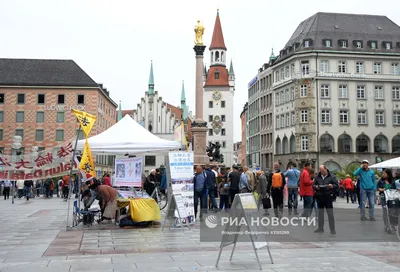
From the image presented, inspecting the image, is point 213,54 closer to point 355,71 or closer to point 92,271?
point 355,71

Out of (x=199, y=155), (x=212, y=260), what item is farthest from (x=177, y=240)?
(x=199, y=155)

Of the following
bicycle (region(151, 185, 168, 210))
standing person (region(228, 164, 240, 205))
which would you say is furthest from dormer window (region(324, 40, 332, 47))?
standing person (region(228, 164, 240, 205))

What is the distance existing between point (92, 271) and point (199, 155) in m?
31.7

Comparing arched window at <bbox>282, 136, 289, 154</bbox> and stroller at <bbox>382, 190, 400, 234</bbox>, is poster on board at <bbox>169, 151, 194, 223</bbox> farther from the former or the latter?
arched window at <bbox>282, 136, 289, 154</bbox>

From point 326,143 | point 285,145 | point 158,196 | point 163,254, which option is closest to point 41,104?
point 285,145

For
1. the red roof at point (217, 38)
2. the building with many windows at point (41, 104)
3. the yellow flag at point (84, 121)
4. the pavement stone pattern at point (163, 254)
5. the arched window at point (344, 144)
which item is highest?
the red roof at point (217, 38)

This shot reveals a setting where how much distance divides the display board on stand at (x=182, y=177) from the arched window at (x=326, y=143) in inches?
1799

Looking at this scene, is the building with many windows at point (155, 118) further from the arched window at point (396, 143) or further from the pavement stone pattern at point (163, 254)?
the pavement stone pattern at point (163, 254)

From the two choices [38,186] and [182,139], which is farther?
[38,186]

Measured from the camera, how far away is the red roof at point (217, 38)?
4060 inches

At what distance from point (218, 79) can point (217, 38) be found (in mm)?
9228

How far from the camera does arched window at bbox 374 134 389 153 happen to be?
189ft

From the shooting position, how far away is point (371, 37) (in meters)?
61.1

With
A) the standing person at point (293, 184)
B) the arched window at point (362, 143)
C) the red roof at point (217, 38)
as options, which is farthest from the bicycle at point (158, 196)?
the red roof at point (217, 38)
